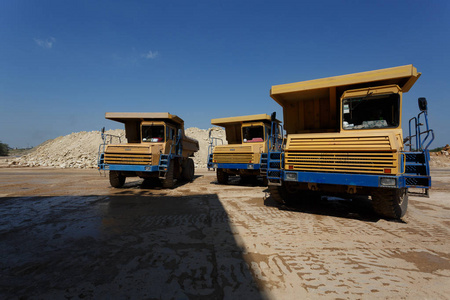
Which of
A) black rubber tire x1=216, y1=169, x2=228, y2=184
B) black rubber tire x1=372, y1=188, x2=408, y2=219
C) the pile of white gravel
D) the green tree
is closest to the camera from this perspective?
black rubber tire x1=372, y1=188, x2=408, y2=219

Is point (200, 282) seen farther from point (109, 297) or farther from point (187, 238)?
point (187, 238)

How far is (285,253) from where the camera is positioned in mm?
3014

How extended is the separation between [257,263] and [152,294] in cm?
126

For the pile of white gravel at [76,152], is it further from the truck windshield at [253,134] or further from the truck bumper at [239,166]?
the truck bumper at [239,166]

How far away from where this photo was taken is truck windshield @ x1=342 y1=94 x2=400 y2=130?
15.3 feet

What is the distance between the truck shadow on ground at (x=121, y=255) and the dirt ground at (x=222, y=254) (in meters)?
0.01

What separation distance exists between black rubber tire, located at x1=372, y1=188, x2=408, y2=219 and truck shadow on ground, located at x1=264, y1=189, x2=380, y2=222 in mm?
262

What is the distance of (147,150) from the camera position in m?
7.81

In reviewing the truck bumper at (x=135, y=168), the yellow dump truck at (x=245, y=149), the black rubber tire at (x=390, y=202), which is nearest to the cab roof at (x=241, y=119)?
the yellow dump truck at (x=245, y=149)

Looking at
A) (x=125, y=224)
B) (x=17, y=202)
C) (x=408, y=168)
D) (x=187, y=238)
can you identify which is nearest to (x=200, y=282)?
(x=187, y=238)

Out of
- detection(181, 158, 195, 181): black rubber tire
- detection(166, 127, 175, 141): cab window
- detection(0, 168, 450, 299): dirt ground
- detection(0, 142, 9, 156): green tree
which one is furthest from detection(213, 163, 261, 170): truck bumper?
detection(0, 142, 9, 156): green tree

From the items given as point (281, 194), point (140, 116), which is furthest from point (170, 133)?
point (281, 194)

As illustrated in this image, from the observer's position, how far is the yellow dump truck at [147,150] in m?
7.82

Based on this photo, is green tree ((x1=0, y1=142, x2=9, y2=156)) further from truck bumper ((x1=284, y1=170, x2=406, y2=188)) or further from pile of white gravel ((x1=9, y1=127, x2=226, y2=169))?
truck bumper ((x1=284, y1=170, x2=406, y2=188))
